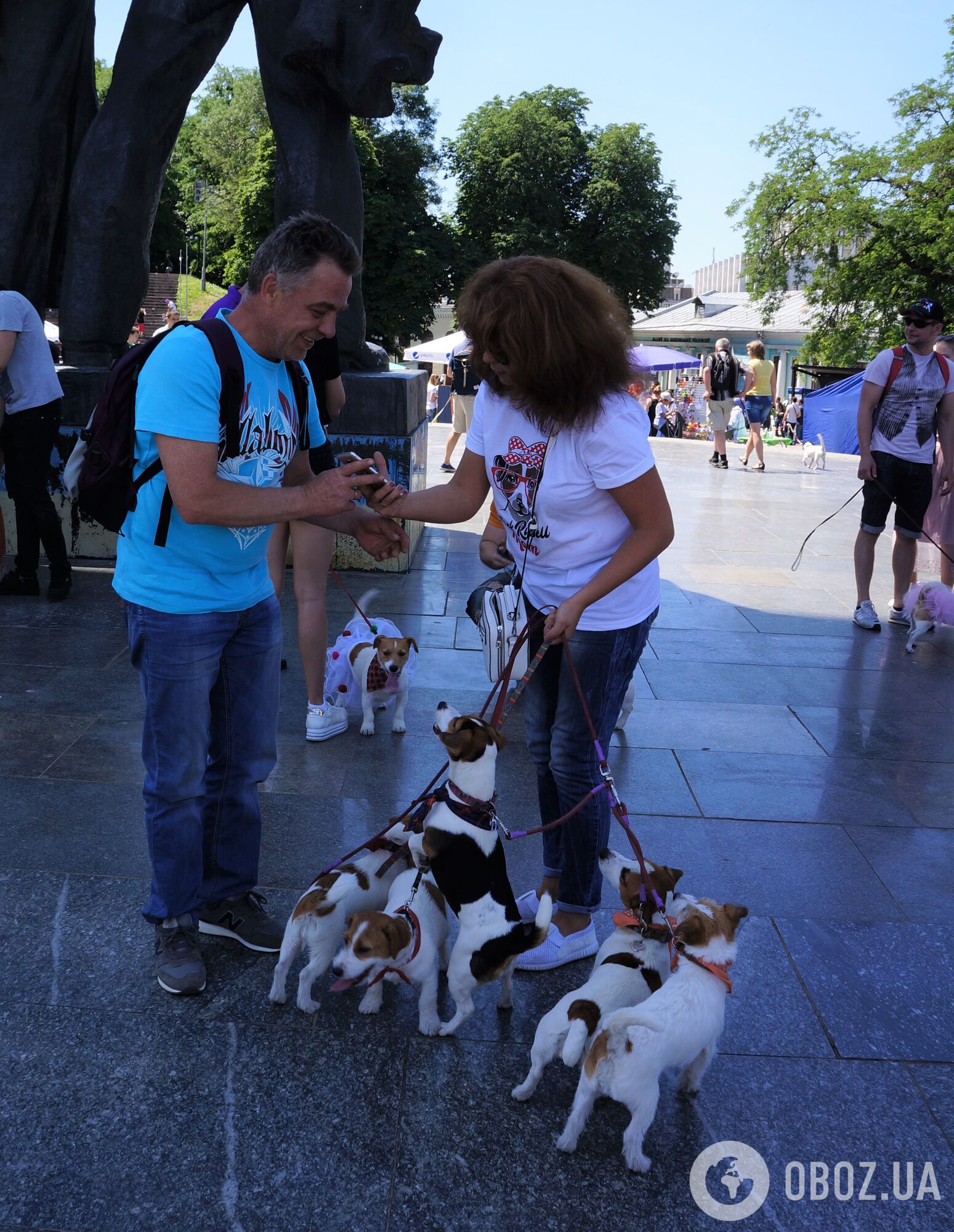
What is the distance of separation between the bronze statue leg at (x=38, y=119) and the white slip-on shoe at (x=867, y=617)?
620 cm

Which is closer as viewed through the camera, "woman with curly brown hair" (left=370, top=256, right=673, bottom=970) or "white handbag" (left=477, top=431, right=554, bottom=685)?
"woman with curly brown hair" (left=370, top=256, right=673, bottom=970)

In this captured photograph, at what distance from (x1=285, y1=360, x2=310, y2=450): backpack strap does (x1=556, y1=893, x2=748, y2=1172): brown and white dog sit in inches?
65.1

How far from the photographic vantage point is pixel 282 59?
703 centimetres

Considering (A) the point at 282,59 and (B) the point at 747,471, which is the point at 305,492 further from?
(B) the point at 747,471

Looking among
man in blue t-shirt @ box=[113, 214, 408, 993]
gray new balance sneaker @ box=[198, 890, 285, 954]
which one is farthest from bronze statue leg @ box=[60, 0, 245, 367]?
gray new balance sneaker @ box=[198, 890, 285, 954]

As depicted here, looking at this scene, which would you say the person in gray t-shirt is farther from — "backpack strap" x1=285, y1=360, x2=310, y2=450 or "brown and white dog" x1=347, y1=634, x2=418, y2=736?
"backpack strap" x1=285, y1=360, x2=310, y2=450

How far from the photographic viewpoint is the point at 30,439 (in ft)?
21.6

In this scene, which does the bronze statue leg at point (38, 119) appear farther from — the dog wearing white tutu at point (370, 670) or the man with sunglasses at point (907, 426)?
the man with sunglasses at point (907, 426)

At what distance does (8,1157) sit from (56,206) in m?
7.04

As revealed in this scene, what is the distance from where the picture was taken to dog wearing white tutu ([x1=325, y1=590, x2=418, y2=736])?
187 inches

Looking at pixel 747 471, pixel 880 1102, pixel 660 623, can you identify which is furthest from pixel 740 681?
pixel 747 471

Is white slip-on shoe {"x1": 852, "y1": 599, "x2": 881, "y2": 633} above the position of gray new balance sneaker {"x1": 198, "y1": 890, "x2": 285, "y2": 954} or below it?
above

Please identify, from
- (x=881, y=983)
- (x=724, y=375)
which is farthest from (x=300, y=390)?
(x=724, y=375)

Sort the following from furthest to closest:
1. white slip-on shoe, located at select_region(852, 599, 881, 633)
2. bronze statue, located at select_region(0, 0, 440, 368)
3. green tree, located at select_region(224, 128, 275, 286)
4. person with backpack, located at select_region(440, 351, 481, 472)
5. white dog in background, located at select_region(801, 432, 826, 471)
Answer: green tree, located at select_region(224, 128, 275, 286) < white dog in background, located at select_region(801, 432, 826, 471) < person with backpack, located at select_region(440, 351, 481, 472) < white slip-on shoe, located at select_region(852, 599, 881, 633) < bronze statue, located at select_region(0, 0, 440, 368)
